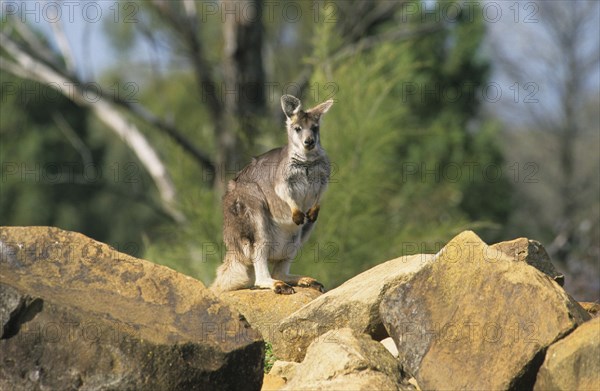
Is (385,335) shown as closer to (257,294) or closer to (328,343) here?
(328,343)

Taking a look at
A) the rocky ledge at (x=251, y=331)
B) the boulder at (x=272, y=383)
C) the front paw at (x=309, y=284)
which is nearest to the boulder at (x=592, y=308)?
the rocky ledge at (x=251, y=331)

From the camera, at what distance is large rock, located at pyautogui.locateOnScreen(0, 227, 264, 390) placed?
6234 millimetres

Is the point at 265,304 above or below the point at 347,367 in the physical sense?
below

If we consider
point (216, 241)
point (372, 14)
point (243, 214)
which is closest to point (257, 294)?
point (243, 214)

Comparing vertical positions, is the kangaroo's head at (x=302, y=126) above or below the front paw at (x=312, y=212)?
above

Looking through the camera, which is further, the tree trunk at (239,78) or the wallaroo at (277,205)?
the tree trunk at (239,78)

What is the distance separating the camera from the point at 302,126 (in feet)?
29.2

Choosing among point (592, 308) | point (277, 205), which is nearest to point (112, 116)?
point (277, 205)

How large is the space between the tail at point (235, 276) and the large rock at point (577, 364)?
379 centimetres

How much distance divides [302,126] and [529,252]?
239cm

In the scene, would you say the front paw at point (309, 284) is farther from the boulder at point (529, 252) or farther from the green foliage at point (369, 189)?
the green foliage at point (369, 189)

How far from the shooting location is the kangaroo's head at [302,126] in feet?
29.0

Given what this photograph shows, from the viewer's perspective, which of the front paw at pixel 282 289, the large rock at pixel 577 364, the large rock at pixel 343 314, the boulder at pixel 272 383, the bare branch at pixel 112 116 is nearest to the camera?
the large rock at pixel 577 364

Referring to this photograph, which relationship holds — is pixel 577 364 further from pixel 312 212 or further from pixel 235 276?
pixel 235 276
